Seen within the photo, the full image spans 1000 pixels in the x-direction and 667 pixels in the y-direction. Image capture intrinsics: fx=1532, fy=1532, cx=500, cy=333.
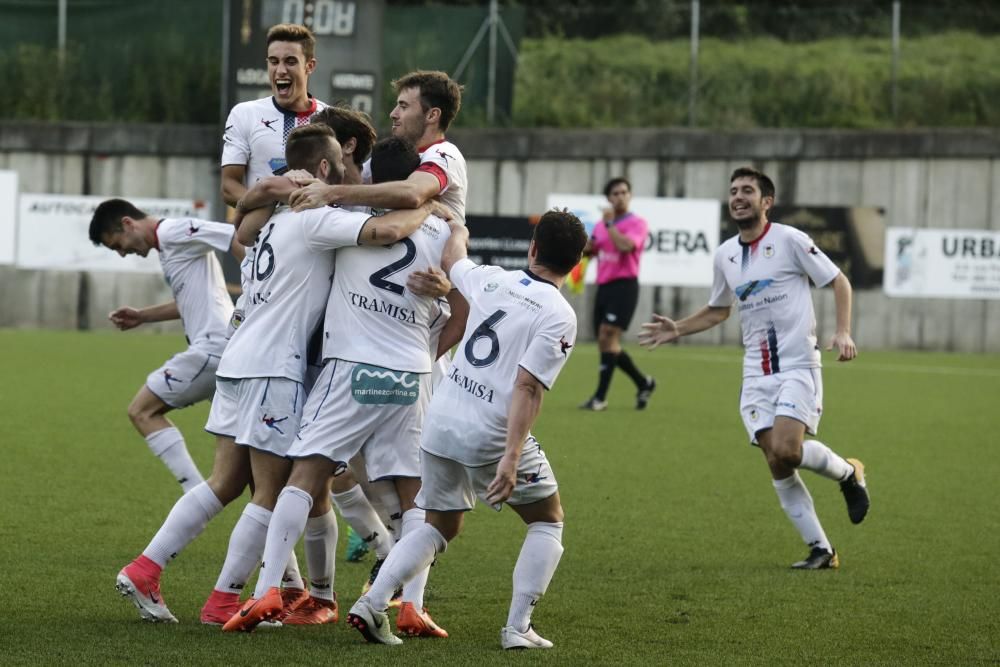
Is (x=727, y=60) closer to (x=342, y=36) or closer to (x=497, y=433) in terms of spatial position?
(x=342, y=36)

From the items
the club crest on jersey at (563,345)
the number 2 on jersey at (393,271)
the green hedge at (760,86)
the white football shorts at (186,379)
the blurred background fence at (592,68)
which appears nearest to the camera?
the club crest on jersey at (563,345)

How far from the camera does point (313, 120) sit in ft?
19.2

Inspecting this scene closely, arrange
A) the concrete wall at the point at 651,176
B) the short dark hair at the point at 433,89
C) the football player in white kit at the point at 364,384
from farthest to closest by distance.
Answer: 1. the concrete wall at the point at 651,176
2. the short dark hair at the point at 433,89
3. the football player in white kit at the point at 364,384

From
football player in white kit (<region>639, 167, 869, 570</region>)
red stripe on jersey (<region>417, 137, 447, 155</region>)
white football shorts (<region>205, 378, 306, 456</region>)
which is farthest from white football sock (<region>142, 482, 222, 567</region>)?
football player in white kit (<region>639, 167, 869, 570</region>)

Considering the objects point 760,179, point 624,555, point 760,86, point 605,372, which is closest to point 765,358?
point 760,179

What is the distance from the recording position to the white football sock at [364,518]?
256 inches

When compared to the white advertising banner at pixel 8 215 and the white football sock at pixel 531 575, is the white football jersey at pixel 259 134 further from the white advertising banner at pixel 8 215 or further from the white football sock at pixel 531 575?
the white advertising banner at pixel 8 215

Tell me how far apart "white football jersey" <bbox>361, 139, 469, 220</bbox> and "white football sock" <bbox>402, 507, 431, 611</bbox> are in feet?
3.88

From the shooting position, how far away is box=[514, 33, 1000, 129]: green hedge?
26438 mm

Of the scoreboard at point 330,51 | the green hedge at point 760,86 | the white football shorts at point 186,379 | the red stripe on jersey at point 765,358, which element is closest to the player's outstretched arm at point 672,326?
the red stripe on jersey at point 765,358

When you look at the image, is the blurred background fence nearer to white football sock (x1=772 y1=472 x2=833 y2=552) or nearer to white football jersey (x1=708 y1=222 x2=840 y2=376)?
white football jersey (x1=708 y1=222 x2=840 y2=376)

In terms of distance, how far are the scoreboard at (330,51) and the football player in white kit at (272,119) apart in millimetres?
14631

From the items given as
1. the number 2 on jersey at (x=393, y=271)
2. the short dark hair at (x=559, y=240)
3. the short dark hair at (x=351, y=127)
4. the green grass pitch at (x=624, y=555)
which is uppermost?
the short dark hair at (x=351, y=127)

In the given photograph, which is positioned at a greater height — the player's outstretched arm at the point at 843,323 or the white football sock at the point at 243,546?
the player's outstretched arm at the point at 843,323
